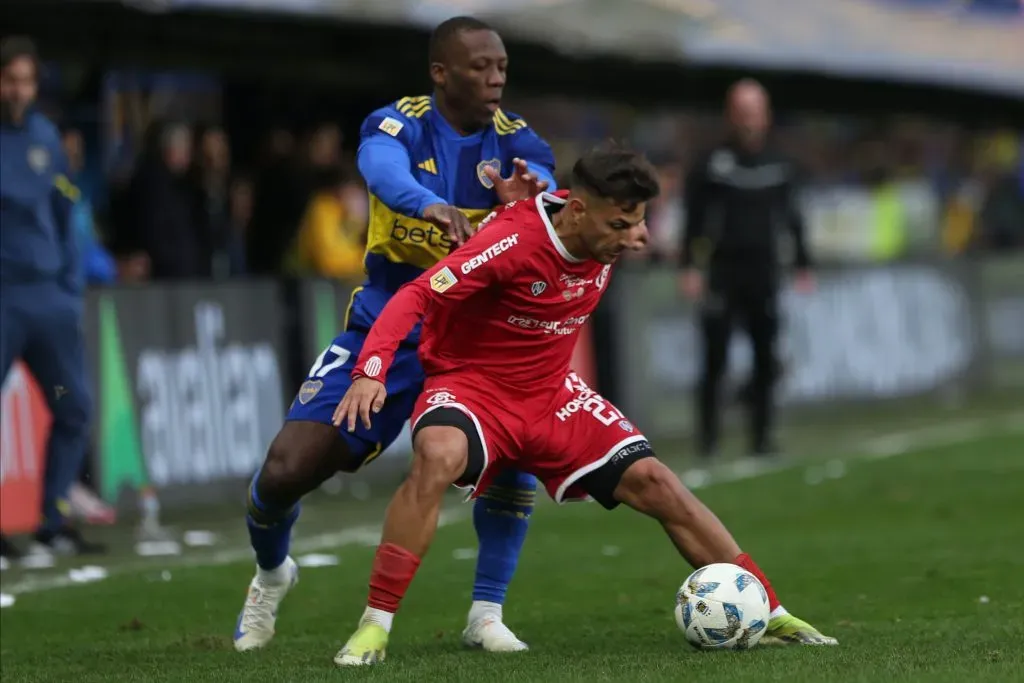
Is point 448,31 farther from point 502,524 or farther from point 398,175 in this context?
point 502,524

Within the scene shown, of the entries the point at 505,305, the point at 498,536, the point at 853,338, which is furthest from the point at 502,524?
the point at 853,338

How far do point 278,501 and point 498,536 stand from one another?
0.84m

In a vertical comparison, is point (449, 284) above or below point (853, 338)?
above

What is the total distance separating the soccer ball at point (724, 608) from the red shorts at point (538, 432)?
514 mm

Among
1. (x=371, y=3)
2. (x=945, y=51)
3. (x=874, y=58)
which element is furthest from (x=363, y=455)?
(x=945, y=51)

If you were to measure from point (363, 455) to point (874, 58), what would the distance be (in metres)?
16.4

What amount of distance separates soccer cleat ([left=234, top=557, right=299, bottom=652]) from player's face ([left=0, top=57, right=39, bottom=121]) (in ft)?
12.3

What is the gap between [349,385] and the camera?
278 inches

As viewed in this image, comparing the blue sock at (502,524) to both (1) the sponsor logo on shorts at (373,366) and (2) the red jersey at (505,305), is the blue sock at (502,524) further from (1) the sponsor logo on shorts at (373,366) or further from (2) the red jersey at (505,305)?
(1) the sponsor logo on shorts at (373,366)

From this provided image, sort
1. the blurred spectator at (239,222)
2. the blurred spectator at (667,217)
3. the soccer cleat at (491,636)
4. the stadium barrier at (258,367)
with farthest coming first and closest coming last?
the blurred spectator at (667,217), the blurred spectator at (239,222), the stadium barrier at (258,367), the soccer cleat at (491,636)

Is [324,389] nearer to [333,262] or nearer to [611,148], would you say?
[611,148]

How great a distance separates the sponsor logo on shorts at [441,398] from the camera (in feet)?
21.9

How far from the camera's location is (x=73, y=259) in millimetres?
10438

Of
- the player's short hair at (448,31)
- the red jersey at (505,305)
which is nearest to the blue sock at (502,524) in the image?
the red jersey at (505,305)
